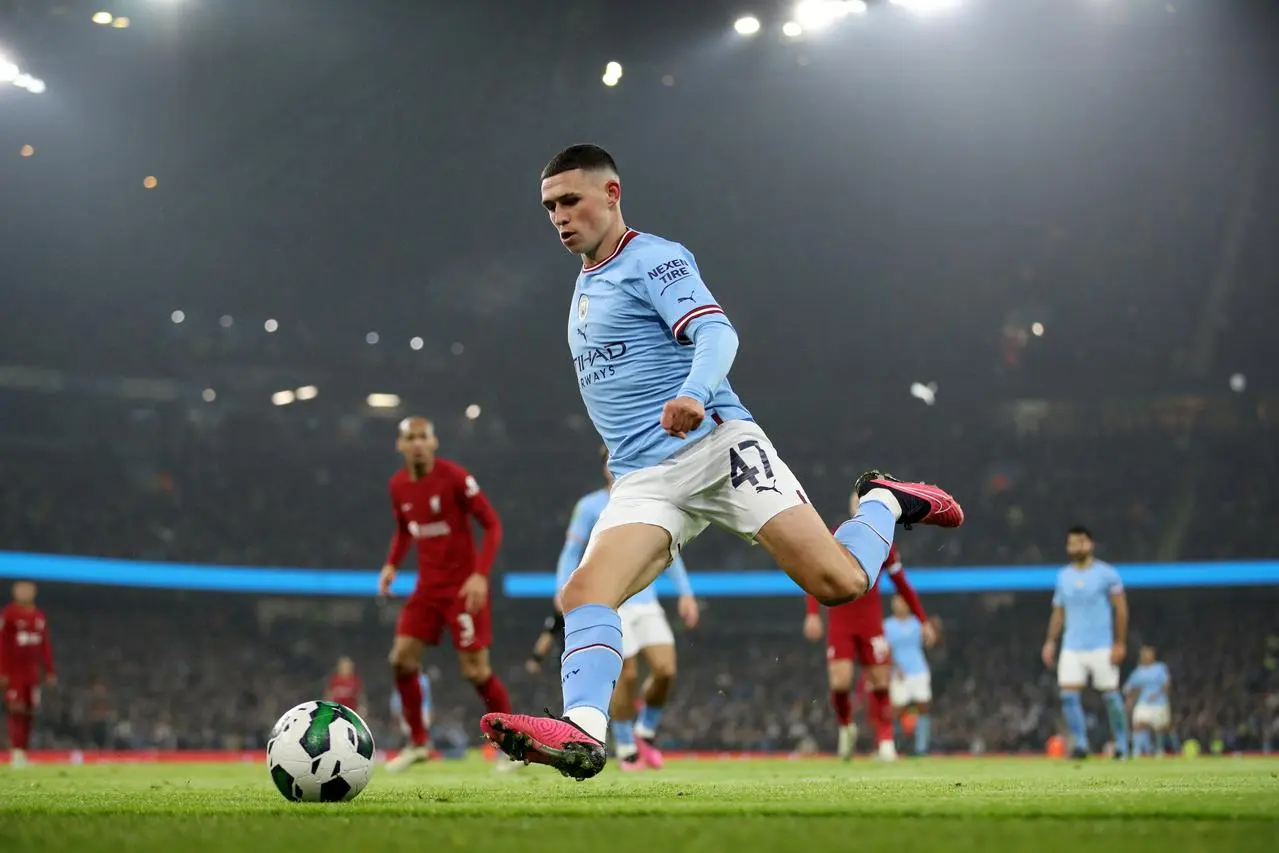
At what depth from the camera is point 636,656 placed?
9930 millimetres

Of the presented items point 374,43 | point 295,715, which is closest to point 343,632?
point 374,43

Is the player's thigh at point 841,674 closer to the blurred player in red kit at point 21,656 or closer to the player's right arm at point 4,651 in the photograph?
the blurred player in red kit at point 21,656

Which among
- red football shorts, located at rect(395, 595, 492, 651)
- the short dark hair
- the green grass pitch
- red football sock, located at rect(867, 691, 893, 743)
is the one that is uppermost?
the short dark hair

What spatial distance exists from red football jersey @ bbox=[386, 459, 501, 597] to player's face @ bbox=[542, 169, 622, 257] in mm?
5082

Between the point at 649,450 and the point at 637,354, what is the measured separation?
0.36 m

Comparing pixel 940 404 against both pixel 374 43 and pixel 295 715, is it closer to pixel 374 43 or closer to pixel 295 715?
pixel 374 43

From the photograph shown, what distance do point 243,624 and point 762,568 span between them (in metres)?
13.6

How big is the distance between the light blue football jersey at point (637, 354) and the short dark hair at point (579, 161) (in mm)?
330

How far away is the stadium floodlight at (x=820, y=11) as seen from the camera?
922 inches

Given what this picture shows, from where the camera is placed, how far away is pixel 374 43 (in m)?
23.9

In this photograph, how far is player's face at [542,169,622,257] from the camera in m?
4.85

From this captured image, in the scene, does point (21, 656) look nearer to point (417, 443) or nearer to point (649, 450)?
point (417, 443)

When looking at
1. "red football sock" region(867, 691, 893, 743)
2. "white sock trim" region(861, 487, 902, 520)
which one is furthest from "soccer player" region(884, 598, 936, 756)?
"white sock trim" region(861, 487, 902, 520)

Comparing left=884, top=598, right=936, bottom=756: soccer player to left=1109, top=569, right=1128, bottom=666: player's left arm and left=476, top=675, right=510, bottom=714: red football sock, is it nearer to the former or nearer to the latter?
left=1109, top=569, right=1128, bottom=666: player's left arm
